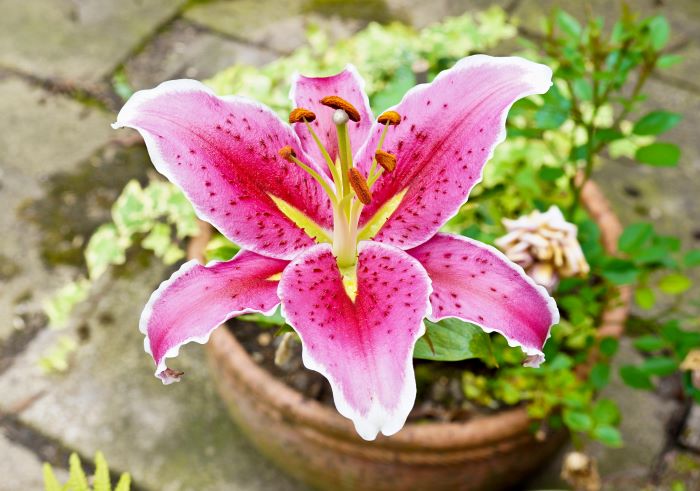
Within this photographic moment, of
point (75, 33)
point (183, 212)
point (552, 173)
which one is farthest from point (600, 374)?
point (75, 33)

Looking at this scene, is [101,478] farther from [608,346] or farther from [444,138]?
[608,346]

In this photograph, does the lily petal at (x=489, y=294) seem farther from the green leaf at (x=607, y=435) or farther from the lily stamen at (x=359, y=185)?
the green leaf at (x=607, y=435)

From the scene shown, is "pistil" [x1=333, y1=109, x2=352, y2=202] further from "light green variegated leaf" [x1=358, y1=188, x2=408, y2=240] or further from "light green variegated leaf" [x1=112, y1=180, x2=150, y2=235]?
"light green variegated leaf" [x1=112, y1=180, x2=150, y2=235]

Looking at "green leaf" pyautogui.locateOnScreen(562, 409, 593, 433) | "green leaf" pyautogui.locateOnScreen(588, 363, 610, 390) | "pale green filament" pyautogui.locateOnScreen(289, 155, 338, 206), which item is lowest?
"green leaf" pyautogui.locateOnScreen(562, 409, 593, 433)

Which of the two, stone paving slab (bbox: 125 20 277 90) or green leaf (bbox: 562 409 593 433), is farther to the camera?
stone paving slab (bbox: 125 20 277 90)

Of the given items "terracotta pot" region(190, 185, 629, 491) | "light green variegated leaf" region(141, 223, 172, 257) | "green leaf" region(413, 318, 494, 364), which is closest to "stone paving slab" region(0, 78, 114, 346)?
"light green variegated leaf" region(141, 223, 172, 257)

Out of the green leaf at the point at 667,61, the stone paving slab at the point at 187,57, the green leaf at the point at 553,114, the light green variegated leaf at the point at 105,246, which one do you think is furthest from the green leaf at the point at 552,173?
the stone paving slab at the point at 187,57

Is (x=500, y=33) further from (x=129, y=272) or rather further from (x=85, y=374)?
(x=85, y=374)

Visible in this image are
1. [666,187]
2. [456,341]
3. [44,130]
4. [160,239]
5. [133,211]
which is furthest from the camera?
[44,130]
